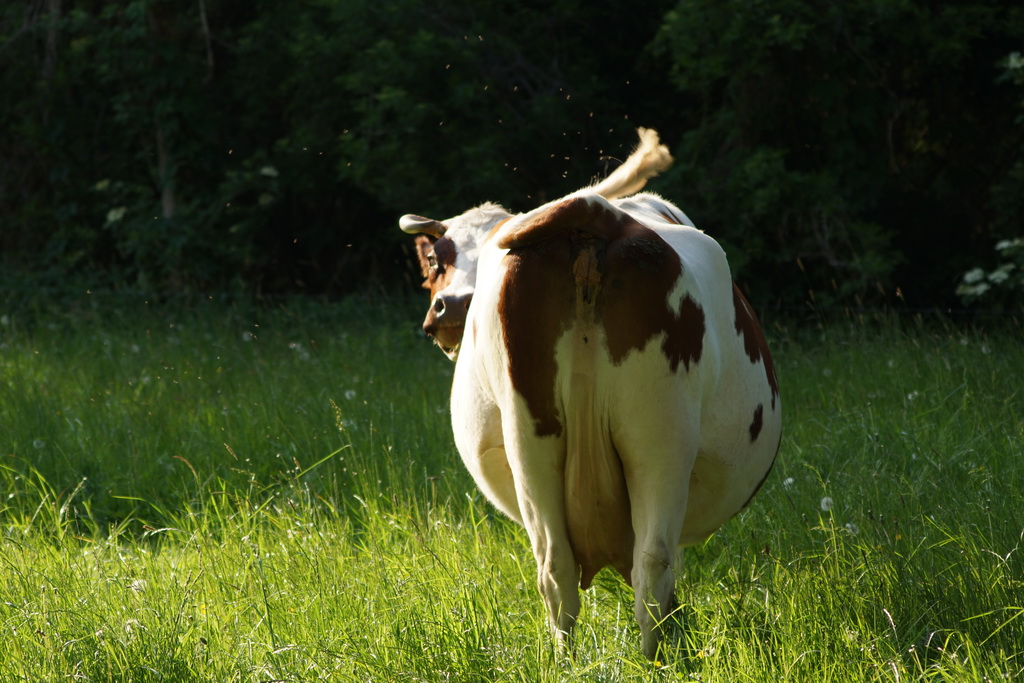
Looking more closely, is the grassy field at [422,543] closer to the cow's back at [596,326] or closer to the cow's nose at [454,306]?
the cow's back at [596,326]

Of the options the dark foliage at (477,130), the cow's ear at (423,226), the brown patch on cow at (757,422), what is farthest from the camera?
the dark foliage at (477,130)

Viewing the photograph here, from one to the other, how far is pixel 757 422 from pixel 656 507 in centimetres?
45

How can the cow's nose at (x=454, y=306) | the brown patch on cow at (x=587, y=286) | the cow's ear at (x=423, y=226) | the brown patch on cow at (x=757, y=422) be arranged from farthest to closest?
1. the cow's ear at (x=423, y=226)
2. the cow's nose at (x=454, y=306)
3. the brown patch on cow at (x=757, y=422)
4. the brown patch on cow at (x=587, y=286)

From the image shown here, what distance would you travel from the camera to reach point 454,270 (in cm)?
323

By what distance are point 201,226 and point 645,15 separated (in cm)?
481

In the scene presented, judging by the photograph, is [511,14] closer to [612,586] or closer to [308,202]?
[308,202]

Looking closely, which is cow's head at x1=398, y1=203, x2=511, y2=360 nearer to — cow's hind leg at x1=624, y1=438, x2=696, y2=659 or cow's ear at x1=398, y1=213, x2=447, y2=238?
cow's ear at x1=398, y1=213, x2=447, y2=238

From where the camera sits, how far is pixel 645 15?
1015 centimetres

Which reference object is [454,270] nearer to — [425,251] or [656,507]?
[425,251]

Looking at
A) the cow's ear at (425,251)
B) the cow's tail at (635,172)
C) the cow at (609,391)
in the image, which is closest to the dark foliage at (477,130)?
the cow's tail at (635,172)

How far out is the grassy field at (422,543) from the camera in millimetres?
2654

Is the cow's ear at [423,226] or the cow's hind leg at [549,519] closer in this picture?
the cow's hind leg at [549,519]

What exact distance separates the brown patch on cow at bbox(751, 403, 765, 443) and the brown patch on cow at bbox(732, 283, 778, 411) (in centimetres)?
11

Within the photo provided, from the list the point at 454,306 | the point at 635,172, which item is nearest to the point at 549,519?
the point at 454,306
